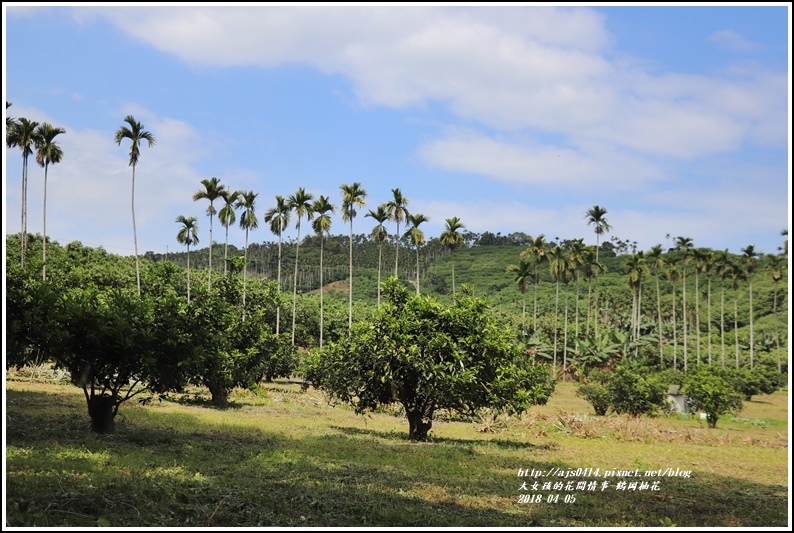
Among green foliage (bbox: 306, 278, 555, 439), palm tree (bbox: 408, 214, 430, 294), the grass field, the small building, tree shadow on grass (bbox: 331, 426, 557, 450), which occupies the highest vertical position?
palm tree (bbox: 408, 214, 430, 294)

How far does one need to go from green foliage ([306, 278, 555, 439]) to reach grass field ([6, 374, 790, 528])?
1919 mm

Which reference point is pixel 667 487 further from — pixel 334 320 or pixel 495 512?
pixel 334 320

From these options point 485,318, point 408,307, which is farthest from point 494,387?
point 408,307

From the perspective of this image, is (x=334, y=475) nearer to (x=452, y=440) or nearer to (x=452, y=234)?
(x=452, y=440)

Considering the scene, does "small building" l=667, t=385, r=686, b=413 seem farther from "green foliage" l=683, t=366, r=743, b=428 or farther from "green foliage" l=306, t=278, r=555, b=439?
"green foliage" l=306, t=278, r=555, b=439

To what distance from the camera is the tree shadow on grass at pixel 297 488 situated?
445 inches

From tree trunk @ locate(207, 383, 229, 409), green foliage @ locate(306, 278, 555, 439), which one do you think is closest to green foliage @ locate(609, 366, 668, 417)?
green foliage @ locate(306, 278, 555, 439)

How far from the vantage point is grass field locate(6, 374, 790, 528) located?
1165 centimetres

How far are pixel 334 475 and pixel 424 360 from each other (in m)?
9.74

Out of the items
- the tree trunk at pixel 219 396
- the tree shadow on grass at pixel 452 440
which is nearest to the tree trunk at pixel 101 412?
the tree shadow on grass at pixel 452 440

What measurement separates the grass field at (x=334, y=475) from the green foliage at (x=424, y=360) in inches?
75.6

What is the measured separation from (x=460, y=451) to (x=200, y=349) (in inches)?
391

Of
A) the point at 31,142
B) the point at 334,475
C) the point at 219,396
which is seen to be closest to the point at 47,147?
the point at 31,142

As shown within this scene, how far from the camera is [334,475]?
1612 centimetres
